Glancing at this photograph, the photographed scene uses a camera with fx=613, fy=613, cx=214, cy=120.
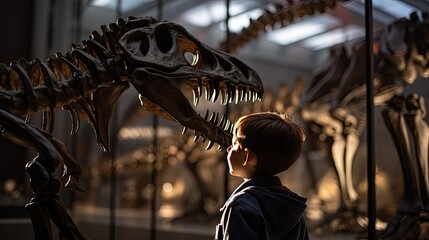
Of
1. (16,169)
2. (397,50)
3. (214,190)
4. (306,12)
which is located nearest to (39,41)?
(16,169)

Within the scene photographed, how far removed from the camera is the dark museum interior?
2.15m

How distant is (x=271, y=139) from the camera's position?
1.70 m

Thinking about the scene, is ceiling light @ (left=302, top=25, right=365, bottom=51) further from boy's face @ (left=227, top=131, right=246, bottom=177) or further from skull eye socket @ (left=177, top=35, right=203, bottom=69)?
boy's face @ (left=227, top=131, right=246, bottom=177)

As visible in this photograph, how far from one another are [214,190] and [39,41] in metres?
2.36

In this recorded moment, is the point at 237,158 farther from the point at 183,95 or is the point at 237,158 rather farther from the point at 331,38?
the point at 331,38

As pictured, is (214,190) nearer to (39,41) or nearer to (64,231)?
(39,41)

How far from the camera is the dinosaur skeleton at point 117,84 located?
2.05 m

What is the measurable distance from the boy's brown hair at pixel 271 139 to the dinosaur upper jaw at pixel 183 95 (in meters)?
0.39

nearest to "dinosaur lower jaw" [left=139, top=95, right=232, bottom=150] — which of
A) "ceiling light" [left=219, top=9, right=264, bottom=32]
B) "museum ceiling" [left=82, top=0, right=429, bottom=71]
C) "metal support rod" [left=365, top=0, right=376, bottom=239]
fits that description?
"metal support rod" [left=365, top=0, right=376, bottom=239]

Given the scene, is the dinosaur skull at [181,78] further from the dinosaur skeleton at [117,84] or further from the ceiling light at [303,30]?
the ceiling light at [303,30]

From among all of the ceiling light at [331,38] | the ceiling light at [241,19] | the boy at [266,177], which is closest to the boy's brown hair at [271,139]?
the boy at [266,177]

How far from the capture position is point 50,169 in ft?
6.44

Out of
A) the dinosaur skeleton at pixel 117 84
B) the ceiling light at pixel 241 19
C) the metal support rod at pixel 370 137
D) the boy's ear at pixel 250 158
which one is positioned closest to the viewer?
the boy's ear at pixel 250 158

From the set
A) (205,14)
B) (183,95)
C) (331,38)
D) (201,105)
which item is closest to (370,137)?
(183,95)
